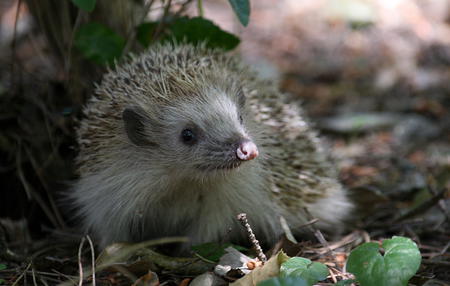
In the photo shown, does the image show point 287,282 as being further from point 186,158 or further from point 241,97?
point 241,97

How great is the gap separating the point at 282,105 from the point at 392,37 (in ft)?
17.8

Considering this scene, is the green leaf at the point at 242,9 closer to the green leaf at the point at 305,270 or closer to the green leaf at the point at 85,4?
the green leaf at the point at 85,4

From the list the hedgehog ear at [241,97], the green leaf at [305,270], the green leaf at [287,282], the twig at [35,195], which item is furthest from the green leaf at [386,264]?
the twig at [35,195]

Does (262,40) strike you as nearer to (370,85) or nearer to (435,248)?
(370,85)

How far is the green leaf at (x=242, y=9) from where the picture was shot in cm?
397

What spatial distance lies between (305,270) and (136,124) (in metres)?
1.65

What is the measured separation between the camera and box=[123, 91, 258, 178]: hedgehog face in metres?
3.64

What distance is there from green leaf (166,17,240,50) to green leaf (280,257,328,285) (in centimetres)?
226

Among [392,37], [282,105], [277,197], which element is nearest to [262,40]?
[392,37]

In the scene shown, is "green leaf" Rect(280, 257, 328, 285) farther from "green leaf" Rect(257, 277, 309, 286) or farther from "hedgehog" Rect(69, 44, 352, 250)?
"hedgehog" Rect(69, 44, 352, 250)

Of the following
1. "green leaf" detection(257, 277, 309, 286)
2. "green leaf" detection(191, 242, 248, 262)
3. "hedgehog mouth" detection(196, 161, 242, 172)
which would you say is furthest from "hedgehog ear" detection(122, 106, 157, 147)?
"green leaf" detection(257, 277, 309, 286)

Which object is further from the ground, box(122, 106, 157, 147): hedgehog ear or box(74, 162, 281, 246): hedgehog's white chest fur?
box(122, 106, 157, 147): hedgehog ear

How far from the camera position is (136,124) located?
3.99 m

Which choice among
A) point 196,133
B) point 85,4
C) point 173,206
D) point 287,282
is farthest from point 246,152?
point 85,4
